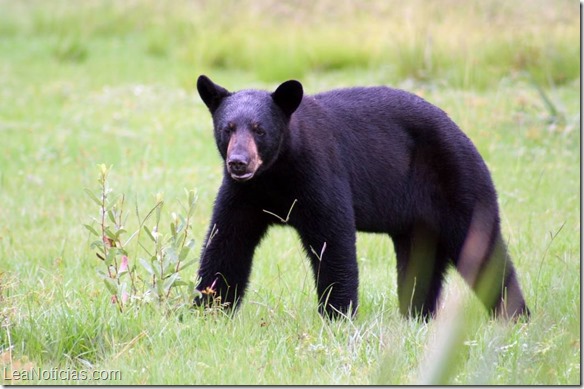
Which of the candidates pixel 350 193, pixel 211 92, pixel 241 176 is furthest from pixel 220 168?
pixel 241 176

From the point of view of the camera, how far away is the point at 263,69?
46.5 feet

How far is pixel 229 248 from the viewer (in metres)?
4.93

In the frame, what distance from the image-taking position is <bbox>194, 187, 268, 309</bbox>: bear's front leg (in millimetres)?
4902

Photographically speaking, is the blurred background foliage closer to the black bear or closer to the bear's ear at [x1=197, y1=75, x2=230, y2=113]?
the black bear

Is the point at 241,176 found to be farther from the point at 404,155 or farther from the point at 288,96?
the point at 404,155

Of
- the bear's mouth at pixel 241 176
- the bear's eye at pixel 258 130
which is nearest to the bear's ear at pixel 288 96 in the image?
the bear's eye at pixel 258 130

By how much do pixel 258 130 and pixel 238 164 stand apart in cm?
33

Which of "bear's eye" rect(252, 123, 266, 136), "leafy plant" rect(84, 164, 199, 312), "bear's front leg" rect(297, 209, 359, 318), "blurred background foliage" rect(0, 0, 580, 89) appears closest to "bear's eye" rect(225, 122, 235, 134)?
"bear's eye" rect(252, 123, 266, 136)

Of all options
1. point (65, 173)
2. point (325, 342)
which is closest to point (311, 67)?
point (65, 173)

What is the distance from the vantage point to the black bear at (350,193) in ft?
15.6

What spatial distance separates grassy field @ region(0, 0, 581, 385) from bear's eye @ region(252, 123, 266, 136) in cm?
88

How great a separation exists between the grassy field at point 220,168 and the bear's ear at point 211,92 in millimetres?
1099

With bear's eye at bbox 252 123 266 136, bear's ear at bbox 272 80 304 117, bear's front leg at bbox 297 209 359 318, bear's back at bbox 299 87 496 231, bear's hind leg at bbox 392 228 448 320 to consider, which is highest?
bear's ear at bbox 272 80 304 117

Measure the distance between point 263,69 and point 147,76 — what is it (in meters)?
2.16
